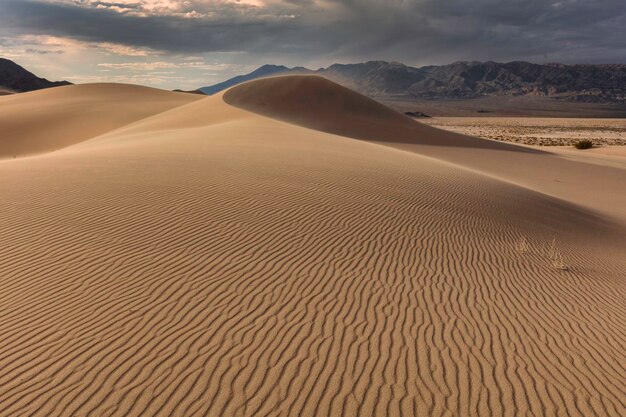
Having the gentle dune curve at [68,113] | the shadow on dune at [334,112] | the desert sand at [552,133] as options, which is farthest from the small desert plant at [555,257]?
the desert sand at [552,133]

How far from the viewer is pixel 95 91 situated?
61906 millimetres

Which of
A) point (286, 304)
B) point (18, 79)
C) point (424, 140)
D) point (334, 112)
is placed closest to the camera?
point (286, 304)

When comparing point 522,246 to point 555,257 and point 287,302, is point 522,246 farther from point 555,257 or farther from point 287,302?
point 287,302

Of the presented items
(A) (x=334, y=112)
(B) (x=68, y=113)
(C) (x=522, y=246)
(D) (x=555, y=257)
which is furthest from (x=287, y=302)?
(B) (x=68, y=113)

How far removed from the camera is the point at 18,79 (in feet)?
461

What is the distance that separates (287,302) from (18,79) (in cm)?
16337

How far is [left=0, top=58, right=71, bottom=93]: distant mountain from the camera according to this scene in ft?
449

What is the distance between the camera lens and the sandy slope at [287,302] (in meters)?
4.86

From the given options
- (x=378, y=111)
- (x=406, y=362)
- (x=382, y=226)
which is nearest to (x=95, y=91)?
(x=378, y=111)

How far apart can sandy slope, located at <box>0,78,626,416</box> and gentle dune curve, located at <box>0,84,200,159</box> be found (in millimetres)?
29192

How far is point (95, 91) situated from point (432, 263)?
63.2 meters

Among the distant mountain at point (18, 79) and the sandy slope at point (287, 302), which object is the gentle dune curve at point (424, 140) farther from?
the distant mountain at point (18, 79)

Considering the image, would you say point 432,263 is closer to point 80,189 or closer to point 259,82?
point 80,189

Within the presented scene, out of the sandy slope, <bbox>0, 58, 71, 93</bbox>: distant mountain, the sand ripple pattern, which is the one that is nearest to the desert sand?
the sandy slope
